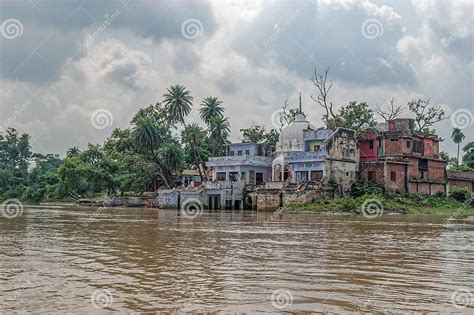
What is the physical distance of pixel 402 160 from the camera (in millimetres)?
56750

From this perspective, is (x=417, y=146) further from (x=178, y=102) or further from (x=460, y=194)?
(x=178, y=102)

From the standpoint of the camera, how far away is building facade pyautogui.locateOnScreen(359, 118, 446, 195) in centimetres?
5567

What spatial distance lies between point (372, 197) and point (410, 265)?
123ft

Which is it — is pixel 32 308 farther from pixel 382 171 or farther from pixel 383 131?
pixel 383 131

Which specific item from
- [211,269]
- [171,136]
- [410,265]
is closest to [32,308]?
[211,269]

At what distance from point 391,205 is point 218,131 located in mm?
34420

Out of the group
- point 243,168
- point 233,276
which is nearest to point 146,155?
point 243,168

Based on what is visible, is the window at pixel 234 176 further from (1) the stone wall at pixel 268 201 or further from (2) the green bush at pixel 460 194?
(2) the green bush at pixel 460 194

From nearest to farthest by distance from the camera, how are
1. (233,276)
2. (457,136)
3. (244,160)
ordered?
1. (233,276)
2. (244,160)
3. (457,136)

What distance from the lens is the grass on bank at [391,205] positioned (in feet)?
159

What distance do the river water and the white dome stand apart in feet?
138

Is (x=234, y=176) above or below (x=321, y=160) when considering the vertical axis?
below

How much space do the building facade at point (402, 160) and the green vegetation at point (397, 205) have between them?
219 cm

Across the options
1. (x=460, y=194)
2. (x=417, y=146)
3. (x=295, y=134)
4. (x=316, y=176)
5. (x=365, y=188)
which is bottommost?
(x=460, y=194)
